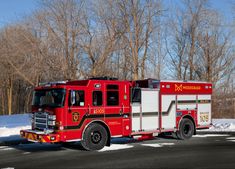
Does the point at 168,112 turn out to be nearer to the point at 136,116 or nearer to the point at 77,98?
the point at 136,116

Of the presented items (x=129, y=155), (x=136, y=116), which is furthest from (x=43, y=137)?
(x=136, y=116)

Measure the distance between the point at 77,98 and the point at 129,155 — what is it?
2592 millimetres

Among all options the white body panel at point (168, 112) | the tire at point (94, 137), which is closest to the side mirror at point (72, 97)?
the tire at point (94, 137)

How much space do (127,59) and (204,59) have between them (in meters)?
9.32

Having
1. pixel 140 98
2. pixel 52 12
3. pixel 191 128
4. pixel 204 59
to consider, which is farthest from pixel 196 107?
pixel 204 59

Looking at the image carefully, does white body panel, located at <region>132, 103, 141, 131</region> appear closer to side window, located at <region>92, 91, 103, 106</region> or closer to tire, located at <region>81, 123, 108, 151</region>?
tire, located at <region>81, 123, 108, 151</region>

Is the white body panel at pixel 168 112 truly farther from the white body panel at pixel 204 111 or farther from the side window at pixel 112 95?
the side window at pixel 112 95

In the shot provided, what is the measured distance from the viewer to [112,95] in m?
13.0

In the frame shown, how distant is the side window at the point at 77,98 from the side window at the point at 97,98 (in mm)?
457

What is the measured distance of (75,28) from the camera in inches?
930

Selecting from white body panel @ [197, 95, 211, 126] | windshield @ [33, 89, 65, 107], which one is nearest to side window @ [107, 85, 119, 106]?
windshield @ [33, 89, 65, 107]

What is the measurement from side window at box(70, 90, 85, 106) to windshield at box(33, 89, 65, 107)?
0.30m

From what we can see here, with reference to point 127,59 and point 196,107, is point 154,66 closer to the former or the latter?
point 127,59

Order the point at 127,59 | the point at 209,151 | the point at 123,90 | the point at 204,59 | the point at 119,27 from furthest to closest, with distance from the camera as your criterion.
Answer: the point at 204,59, the point at 127,59, the point at 119,27, the point at 123,90, the point at 209,151
